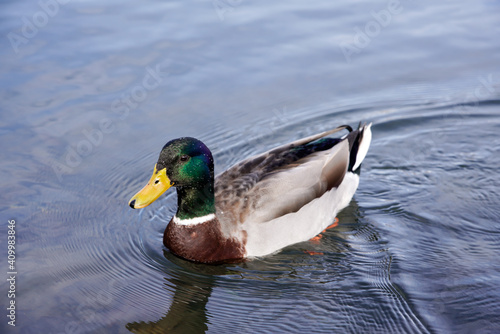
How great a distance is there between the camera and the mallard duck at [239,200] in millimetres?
5746

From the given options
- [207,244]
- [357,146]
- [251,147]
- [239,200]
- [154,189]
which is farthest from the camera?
[251,147]

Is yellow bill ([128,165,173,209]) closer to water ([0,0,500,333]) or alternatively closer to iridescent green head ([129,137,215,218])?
iridescent green head ([129,137,215,218])

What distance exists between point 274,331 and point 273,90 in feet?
15.3

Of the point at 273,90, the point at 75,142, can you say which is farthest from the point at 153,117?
the point at 273,90

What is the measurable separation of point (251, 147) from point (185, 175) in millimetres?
2301

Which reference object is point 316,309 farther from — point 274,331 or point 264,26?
point 264,26

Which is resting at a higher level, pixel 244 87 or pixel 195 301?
pixel 244 87

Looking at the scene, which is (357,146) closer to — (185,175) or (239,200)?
(239,200)

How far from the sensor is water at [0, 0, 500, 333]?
5371 millimetres

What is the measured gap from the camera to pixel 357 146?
718cm

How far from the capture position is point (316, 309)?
527 centimetres

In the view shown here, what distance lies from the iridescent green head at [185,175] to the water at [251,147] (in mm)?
664

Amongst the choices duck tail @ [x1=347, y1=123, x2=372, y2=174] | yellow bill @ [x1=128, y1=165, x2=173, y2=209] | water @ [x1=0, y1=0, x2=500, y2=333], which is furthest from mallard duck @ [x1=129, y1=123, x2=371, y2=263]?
duck tail @ [x1=347, y1=123, x2=372, y2=174]

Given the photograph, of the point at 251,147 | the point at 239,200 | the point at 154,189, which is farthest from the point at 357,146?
the point at 154,189
